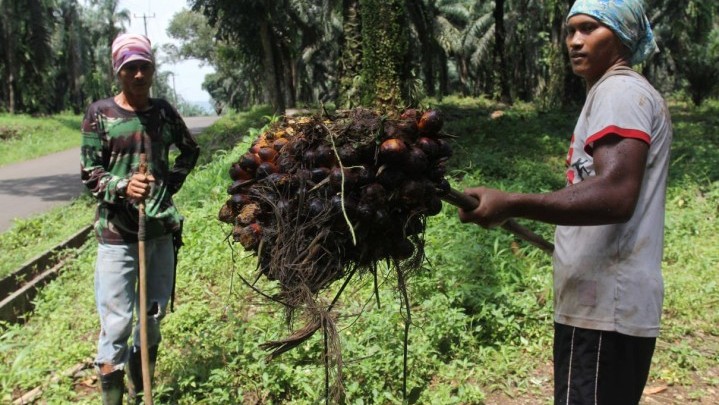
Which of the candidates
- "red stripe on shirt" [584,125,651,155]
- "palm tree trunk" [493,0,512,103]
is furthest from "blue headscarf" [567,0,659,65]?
"palm tree trunk" [493,0,512,103]

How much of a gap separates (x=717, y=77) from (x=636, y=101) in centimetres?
1918

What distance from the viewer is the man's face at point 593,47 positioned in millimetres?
1855

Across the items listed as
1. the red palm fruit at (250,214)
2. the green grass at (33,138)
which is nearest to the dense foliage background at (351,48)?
the red palm fruit at (250,214)

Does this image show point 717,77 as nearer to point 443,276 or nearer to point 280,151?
point 443,276

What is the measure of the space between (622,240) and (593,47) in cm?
61

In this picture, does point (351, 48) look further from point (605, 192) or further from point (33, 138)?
point (33, 138)

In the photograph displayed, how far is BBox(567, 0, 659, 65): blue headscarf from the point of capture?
1.81 metres

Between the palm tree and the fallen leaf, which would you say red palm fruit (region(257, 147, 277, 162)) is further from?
the palm tree

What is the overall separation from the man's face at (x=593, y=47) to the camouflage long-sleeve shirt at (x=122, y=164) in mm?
2240

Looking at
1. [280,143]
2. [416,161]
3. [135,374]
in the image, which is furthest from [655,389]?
[135,374]

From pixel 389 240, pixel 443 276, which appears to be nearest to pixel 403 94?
pixel 443 276

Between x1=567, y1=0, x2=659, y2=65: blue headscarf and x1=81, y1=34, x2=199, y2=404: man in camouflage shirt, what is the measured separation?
7.25ft

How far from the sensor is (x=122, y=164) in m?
3.26

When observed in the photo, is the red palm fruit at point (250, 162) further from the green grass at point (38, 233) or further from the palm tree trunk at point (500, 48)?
the palm tree trunk at point (500, 48)
